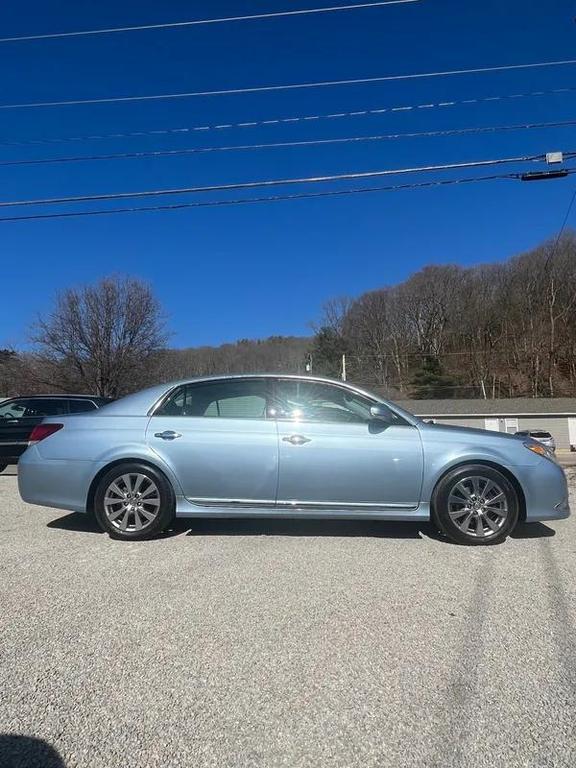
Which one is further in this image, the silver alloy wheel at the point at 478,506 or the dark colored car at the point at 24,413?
the dark colored car at the point at 24,413

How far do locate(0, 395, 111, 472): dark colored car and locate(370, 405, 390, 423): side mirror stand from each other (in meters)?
6.70

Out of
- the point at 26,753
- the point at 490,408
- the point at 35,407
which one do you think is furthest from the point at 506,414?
the point at 26,753

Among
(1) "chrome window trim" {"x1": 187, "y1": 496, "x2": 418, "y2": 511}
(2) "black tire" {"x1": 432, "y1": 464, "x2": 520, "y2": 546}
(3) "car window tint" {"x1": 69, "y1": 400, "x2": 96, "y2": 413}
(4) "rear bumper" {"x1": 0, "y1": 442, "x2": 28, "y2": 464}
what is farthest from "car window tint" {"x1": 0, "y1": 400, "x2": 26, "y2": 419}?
(2) "black tire" {"x1": 432, "y1": 464, "x2": 520, "y2": 546}

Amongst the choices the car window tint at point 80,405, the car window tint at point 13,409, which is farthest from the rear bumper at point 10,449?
the car window tint at point 80,405

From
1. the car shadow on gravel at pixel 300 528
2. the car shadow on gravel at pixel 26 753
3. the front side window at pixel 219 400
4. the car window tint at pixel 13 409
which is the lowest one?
the car shadow on gravel at pixel 26 753

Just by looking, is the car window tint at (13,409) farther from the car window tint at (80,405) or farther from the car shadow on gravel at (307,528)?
the car shadow on gravel at (307,528)

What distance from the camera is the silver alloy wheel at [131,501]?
Result: 16.0 feet

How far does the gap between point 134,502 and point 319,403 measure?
1969 mm

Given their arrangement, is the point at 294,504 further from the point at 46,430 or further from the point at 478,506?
the point at 46,430

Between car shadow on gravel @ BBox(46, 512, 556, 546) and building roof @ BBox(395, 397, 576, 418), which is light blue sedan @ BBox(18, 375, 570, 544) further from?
building roof @ BBox(395, 397, 576, 418)

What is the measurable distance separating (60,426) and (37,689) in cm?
307

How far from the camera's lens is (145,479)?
4.89 metres

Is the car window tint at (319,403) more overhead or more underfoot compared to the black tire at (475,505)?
more overhead

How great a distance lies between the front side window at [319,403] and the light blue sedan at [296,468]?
0.04ft
